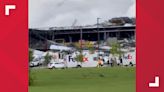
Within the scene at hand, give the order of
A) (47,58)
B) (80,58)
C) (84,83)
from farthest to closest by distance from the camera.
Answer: (47,58)
(80,58)
(84,83)

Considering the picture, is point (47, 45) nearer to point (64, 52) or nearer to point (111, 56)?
point (64, 52)

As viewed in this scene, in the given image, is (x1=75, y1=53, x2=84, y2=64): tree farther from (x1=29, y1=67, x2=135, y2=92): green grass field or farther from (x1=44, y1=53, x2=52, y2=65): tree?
(x1=29, y1=67, x2=135, y2=92): green grass field

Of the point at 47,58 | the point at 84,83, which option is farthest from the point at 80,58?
the point at 84,83

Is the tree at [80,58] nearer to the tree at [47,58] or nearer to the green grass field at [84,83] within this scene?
the tree at [47,58]

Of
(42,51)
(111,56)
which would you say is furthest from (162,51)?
(42,51)

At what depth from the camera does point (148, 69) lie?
16.9 ft

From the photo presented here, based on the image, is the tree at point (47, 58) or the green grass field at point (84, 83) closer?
the green grass field at point (84, 83)

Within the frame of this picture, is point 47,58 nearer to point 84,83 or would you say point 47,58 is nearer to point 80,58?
point 80,58

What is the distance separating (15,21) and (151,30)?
4.78ft

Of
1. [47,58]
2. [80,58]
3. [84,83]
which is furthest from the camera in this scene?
[47,58]

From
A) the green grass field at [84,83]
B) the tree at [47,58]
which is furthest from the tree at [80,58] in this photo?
the green grass field at [84,83]

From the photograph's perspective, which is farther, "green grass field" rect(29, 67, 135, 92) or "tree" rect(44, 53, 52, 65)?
"tree" rect(44, 53, 52, 65)

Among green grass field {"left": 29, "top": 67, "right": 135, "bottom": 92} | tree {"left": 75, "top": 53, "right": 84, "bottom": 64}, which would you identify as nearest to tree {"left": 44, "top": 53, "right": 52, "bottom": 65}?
tree {"left": 75, "top": 53, "right": 84, "bottom": 64}

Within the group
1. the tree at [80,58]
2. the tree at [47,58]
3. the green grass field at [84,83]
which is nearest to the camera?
the green grass field at [84,83]
